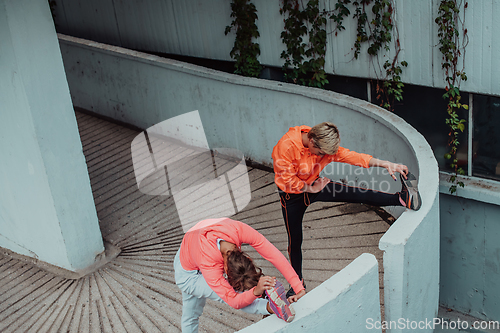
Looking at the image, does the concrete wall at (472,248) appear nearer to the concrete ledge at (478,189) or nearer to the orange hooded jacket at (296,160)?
the concrete ledge at (478,189)

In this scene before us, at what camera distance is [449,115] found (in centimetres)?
612

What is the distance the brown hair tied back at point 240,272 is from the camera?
9.39ft

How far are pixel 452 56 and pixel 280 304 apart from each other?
4134 mm

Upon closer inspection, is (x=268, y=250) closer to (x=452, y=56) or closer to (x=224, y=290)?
(x=224, y=290)

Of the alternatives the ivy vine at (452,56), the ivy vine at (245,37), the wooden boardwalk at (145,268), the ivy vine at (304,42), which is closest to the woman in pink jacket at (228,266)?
the wooden boardwalk at (145,268)

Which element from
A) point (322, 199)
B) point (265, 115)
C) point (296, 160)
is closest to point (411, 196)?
point (322, 199)

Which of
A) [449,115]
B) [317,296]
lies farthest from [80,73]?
[317,296]

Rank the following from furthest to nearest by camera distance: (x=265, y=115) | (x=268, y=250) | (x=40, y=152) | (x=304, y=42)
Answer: (x=304, y=42) < (x=265, y=115) < (x=40, y=152) < (x=268, y=250)

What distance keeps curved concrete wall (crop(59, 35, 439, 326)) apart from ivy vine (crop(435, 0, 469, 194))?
1038 millimetres

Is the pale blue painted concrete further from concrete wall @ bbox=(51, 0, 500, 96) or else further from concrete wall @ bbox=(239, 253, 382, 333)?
concrete wall @ bbox=(239, 253, 382, 333)

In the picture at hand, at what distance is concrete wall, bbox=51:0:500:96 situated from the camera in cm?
539

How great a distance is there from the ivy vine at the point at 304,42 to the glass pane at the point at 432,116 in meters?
1.22

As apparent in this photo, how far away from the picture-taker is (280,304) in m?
Result: 2.65

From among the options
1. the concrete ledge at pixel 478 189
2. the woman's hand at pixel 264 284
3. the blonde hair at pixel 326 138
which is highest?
the blonde hair at pixel 326 138
